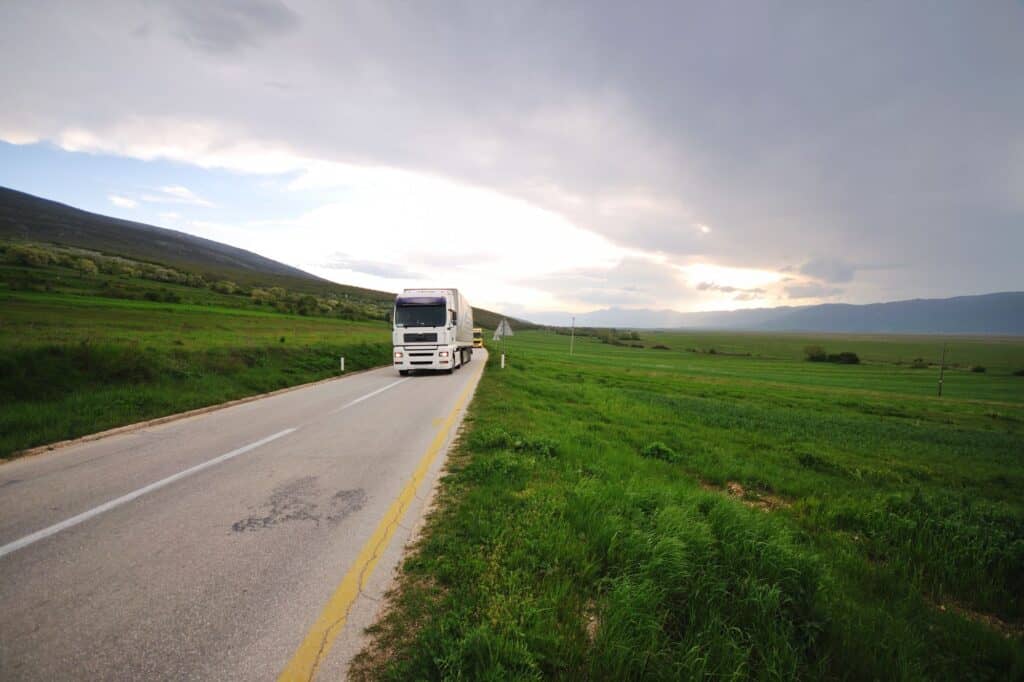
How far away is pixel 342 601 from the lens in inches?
→ 120

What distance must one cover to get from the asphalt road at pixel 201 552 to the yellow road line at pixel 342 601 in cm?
1

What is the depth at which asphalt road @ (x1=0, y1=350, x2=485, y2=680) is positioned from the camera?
251cm

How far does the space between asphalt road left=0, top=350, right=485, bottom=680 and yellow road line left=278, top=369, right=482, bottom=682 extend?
0.04 ft

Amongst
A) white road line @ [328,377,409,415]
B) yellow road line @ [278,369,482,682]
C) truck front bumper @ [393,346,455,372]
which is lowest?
white road line @ [328,377,409,415]

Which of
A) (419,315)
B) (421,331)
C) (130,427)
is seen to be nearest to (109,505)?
(130,427)

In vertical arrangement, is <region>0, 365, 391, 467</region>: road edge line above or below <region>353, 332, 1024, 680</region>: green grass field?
below

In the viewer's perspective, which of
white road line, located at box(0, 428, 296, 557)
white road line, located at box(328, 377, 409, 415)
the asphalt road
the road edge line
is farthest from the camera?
white road line, located at box(328, 377, 409, 415)

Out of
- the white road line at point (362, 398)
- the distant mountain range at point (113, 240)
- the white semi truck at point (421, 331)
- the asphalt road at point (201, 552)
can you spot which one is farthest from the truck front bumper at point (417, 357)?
the distant mountain range at point (113, 240)

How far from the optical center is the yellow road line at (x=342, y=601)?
2406mm

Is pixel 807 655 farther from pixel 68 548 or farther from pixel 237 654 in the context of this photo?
pixel 68 548

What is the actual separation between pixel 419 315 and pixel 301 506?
14413 millimetres

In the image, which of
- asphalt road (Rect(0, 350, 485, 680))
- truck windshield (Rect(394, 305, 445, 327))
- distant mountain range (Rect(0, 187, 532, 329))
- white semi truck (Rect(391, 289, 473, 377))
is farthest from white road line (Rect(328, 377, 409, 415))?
distant mountain range (Rect(0, 187, 532, 329))

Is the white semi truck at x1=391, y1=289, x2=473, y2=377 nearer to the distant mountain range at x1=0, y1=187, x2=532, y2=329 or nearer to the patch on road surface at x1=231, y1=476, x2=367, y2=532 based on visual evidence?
the patch on road surface at x1=231, y1=476, x2=367, y2=532

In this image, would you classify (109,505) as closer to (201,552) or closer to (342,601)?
(201,552)
